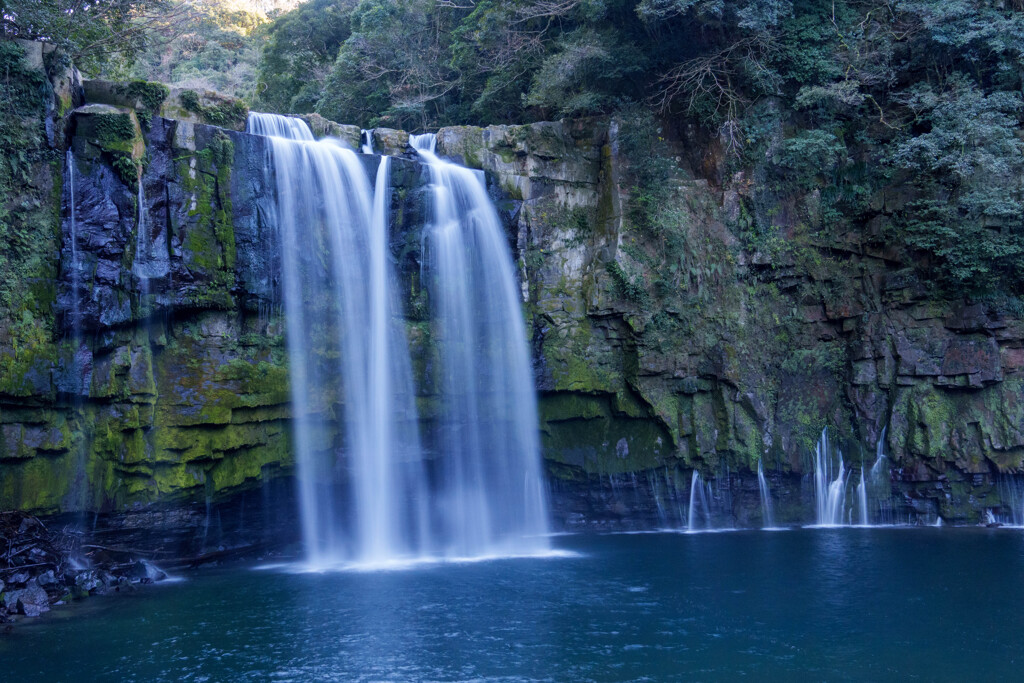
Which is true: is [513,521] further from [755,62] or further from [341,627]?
[755,62]

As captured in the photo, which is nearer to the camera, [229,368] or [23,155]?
[23,155]

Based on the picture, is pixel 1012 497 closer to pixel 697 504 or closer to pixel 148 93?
pixel 697 504

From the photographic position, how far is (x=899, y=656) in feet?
30.3

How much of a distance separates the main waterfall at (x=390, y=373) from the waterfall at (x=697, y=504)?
11.7 feet

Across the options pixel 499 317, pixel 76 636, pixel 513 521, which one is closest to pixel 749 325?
pixel 499 317

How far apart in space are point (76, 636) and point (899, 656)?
35.7 ft

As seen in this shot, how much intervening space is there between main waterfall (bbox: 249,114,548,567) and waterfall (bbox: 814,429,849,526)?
6632 mm

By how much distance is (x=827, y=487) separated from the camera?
1789 cm

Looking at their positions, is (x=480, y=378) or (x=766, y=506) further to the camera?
(x=766, y=506)

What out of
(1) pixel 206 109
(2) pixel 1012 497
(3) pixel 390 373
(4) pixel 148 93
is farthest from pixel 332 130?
(2) pixel 1012 497

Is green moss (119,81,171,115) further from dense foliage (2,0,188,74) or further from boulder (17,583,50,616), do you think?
boulder (17,583,50,616)

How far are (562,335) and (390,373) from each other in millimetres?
4211

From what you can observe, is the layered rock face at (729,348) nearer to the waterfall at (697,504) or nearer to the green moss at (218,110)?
the waterfall at (697,504)

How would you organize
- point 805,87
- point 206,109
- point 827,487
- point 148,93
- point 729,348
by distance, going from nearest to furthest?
point 148,93 < point 206,109 < point 827,487 < point 729,348 < point 805,87
